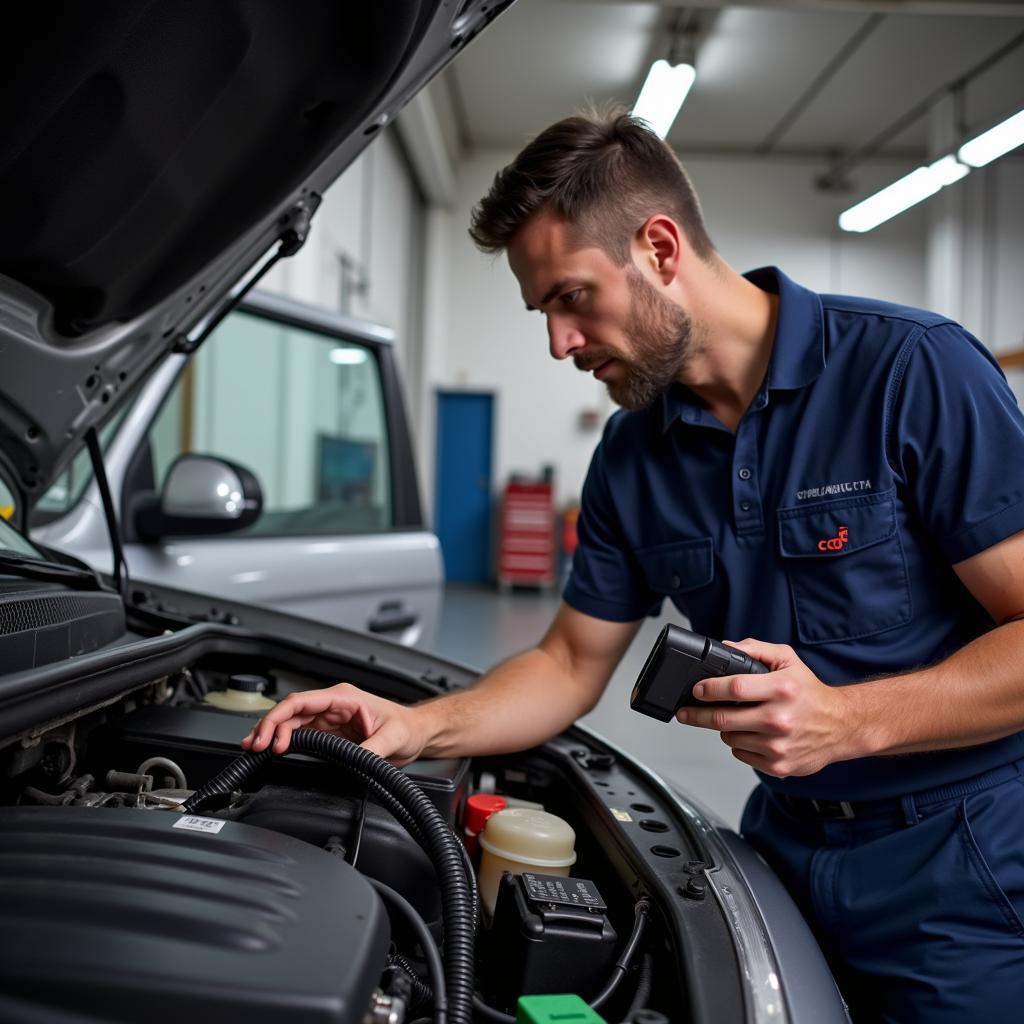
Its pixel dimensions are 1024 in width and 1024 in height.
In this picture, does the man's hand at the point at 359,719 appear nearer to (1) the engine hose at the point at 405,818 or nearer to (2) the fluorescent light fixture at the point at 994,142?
(1) the engine hose at the point at 405,818

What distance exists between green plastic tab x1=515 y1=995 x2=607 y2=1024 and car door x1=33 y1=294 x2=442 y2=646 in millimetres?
1266

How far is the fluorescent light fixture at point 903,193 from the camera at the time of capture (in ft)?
23.5

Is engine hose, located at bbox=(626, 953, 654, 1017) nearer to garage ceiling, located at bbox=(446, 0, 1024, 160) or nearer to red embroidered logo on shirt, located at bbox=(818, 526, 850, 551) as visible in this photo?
red embroidered logo on shirt, located at bbox=(818, 526, 850, 551)

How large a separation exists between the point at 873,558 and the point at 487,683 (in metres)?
0.57

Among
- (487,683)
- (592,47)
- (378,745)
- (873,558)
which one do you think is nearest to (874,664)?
(873,558)

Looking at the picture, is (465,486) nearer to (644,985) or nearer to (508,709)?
(508,709)

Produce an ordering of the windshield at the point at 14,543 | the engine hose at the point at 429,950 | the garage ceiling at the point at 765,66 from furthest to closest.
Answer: the garage ceiling at the point at 765,66 < the windshield at the point at 14,543 < the engine hose at the point at 429,950

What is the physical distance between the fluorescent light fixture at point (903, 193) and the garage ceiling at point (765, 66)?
0.81 metres

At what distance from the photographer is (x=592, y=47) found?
713 cm

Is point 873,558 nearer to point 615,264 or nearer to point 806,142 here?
point 615,264

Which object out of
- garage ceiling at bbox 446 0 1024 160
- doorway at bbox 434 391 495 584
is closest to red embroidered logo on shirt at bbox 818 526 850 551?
garage ceiling at bbox 446 0 1024 160

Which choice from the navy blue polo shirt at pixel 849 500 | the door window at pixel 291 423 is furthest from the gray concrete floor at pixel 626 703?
the door window at pixel 291 423

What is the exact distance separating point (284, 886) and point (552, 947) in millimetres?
256

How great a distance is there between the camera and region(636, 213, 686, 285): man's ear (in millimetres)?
1304
